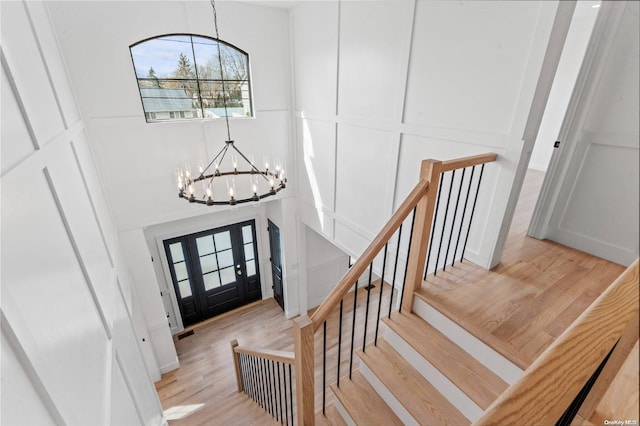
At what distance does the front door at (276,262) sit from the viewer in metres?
5.88

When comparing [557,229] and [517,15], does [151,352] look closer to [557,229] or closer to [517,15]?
[557,229]

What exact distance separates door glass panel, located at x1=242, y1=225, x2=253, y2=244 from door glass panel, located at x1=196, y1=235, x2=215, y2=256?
0.65 metres

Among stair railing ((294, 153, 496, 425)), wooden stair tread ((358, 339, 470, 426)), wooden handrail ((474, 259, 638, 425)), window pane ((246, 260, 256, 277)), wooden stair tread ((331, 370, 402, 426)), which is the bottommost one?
window pane ((246, 260, 256, 277))

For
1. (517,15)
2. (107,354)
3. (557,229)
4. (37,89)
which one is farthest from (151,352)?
(517,15)

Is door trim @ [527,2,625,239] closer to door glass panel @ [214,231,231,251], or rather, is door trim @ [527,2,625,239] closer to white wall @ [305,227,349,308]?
white wall @ [305,227,349,308]

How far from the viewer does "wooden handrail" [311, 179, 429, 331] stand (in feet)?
4.79

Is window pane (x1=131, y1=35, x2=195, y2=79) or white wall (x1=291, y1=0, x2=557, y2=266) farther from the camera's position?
window pane (x1=131, y1=35, x2=195, y2=79)

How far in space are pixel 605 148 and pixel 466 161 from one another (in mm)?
998

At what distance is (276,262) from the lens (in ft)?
20.1

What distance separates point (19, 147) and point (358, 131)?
3.00m

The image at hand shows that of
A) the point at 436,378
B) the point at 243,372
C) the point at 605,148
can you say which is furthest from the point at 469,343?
the point at 243,372

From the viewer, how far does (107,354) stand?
1766 millimetres

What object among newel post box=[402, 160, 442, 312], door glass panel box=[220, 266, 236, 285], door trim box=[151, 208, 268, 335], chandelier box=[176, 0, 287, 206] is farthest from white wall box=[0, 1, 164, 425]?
door glass panel box=[220, 266, 236, 285]

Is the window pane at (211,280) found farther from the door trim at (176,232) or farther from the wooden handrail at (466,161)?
the wooden handrail at (466,161)
